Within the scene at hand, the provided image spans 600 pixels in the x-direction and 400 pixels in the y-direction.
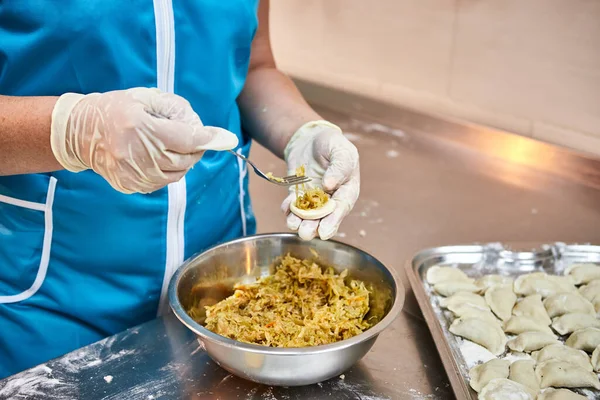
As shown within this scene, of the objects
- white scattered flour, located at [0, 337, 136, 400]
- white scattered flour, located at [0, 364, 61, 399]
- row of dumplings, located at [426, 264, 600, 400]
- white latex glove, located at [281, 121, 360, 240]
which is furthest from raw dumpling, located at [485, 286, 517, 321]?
white scattered flour, located at [0, 364, 61, 399]

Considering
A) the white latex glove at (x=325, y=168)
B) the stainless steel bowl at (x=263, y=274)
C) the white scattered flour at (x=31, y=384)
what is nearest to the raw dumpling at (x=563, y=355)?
the stainless steel bowl at (x=263, y=274)

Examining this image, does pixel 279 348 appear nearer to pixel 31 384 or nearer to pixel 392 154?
pixel 31 384

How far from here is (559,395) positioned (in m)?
1.05

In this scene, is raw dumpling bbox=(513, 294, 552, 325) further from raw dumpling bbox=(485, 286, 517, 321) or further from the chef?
the chef

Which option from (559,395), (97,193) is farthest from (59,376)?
(559,395)

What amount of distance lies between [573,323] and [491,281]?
8.1 inches

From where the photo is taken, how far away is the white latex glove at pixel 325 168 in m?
1.17

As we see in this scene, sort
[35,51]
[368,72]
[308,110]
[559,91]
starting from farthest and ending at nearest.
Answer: [368,72]
[559,91]
[308,110]
[35,51]

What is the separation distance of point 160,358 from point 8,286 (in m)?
0.38

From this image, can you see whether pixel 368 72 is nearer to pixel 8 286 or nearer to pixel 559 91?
pixel 559 91

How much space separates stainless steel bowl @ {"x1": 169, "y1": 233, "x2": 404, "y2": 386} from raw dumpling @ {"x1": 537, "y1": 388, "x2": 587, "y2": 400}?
0.31m

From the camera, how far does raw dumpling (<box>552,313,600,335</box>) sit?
1271 mm

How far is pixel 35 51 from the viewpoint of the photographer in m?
1.06

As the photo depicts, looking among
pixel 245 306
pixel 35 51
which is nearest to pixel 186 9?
pixel 35 51
